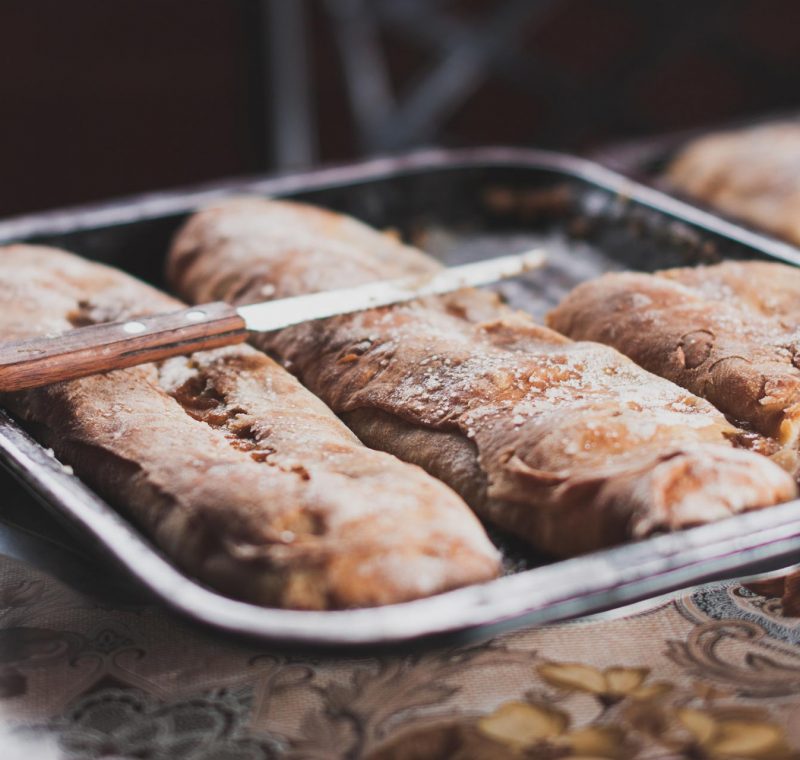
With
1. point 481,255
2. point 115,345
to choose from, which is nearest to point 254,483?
point 115,345

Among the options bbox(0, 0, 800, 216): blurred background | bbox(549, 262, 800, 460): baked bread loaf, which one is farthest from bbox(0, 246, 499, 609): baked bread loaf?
bbox(0, 0, 800, 216): blurred background

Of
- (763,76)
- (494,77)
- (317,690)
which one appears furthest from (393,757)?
(494,77)

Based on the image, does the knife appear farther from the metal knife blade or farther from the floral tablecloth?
the floral tablecloth

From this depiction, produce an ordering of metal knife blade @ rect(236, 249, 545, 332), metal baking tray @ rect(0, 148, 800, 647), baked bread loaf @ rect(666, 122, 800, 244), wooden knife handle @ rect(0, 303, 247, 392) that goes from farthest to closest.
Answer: baked bread loaf @ rect(666, 122, 800, 244)
metal knife blade @ rect(236, 249, 545, 332)
wooden knife handle @ rect(0, 303, 247, 392)
metal baking tray @ rect(0, 148, 800, 647)

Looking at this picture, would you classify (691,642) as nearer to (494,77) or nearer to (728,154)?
(728,154)

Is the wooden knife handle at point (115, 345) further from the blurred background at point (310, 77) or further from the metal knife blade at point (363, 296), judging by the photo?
the blurred background at point (310, 77)

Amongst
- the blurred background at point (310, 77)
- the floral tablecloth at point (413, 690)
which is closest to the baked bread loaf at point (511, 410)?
the floral tablecloth at point (413, 690)
